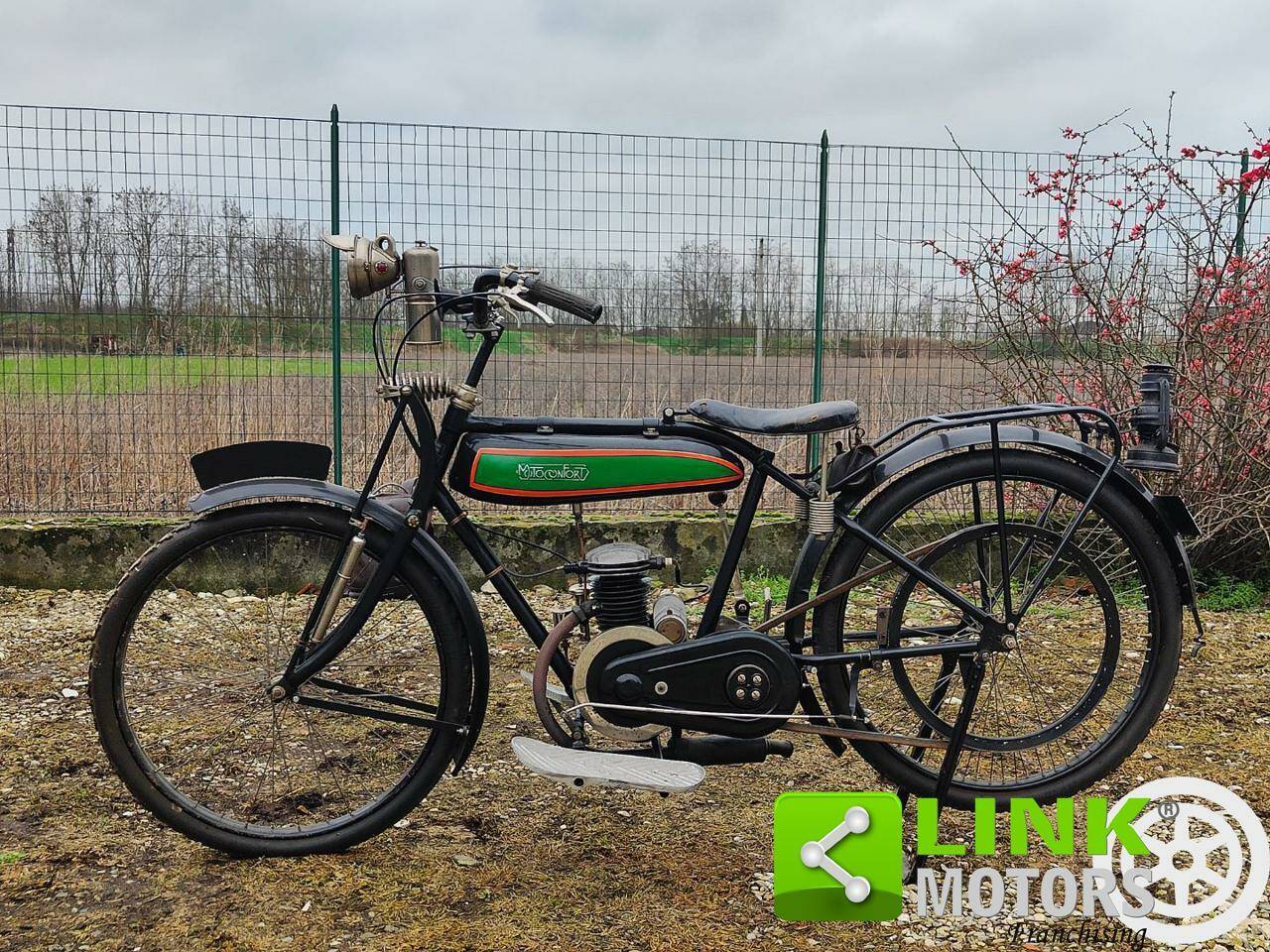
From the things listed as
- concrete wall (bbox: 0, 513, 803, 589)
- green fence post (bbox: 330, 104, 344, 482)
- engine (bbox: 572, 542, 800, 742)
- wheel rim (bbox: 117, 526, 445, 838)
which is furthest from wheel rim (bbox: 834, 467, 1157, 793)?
green fence post (bbox: 330, 104, 344, 482)

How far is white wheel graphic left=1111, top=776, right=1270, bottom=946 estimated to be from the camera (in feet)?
8.86

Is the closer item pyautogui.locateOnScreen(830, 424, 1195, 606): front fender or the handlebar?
the handlebar

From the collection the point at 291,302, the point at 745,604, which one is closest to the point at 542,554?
the point at 291,302

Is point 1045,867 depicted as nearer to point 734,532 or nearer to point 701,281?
point 734,532

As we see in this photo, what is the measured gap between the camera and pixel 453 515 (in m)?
3.03

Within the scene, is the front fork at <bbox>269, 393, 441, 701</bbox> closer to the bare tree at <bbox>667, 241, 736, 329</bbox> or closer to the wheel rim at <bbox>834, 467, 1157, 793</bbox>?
the wheel rim at <bbox>834, 467, 1157, 793</bbox>

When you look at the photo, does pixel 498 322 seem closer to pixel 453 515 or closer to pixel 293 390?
pixel 453 515

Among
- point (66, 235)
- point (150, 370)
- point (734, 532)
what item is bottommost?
point (734, 532)

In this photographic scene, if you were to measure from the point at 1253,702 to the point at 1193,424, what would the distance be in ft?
5.70

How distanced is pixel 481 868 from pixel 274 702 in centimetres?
70

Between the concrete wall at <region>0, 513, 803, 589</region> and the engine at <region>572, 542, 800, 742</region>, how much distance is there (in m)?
2.75

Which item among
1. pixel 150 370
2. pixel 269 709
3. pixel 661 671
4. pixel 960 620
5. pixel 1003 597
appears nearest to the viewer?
pixel 661 671

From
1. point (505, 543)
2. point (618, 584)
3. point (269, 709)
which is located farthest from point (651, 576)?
point (505, 543)

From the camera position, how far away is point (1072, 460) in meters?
3.07
